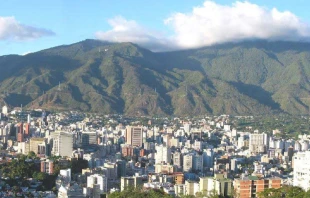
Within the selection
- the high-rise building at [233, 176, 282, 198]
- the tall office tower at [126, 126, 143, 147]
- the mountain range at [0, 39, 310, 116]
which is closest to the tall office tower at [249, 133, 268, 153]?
the tall office tower at [126, 126, 143, 147]

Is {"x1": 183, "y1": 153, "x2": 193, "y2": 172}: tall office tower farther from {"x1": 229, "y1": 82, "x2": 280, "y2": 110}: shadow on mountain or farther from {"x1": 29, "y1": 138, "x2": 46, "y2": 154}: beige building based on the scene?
{"x1": 229, "y1": 82, "x2": 280, "y2": 110}: shadow on mountain

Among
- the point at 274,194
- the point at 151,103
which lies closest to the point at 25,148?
the point at 274,194

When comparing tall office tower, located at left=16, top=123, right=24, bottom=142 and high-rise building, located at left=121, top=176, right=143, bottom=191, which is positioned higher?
tall office tower, located at left=16, top=123, right=24, bottom=142

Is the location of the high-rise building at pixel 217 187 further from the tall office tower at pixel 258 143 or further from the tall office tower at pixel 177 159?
the tall office tower at pixel 258 143

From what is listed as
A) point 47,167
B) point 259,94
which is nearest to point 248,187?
point 47,167

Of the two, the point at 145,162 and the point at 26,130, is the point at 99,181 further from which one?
the point at 26,130

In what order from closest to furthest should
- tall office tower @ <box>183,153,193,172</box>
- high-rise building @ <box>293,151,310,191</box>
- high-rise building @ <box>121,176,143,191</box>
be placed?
high-rise building @ <box>293,151,310,191</box> < high-rise building @ <box>121,176,143,191</box> < tall office tower @ <box>183,153,193,172</box>
